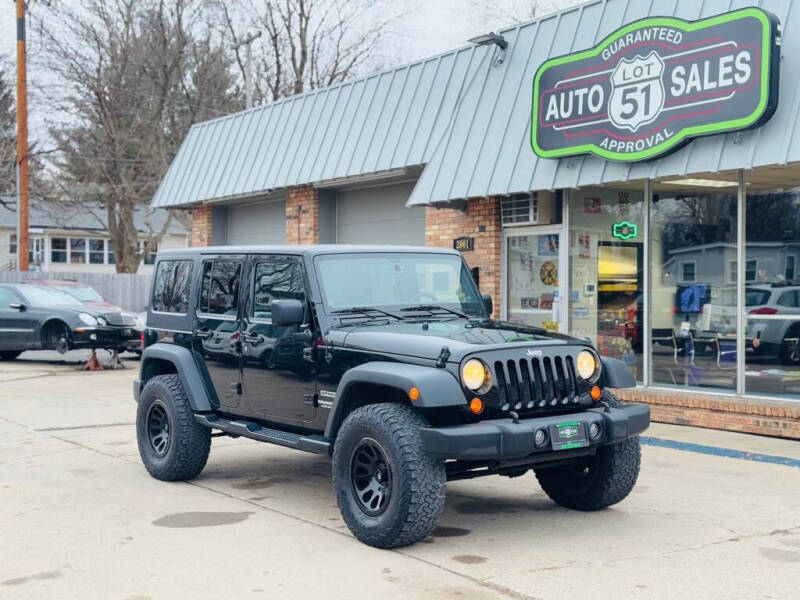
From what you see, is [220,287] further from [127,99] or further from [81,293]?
[127,99]

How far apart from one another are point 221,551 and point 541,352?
90.6 inches

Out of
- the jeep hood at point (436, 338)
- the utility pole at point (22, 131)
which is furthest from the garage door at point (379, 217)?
the utility pole at point (22, 131)

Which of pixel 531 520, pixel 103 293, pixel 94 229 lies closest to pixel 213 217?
pixel 103 293

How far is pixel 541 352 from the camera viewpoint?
6168 millimetres


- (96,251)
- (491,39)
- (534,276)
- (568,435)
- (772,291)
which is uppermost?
(491,39)

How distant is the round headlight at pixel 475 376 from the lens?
579 centimetres

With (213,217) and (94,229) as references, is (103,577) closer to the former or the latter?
(213,217)

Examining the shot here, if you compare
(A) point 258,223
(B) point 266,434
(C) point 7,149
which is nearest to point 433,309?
(B) point 266,434

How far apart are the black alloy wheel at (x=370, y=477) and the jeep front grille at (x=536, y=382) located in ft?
2.71

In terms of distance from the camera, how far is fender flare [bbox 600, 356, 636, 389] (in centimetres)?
651

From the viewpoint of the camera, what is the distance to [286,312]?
6602 millimetres

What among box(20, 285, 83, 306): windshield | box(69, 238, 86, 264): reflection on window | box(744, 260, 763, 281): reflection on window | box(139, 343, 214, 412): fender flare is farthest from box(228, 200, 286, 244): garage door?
box(69, 238, 86, 264): reflection on window

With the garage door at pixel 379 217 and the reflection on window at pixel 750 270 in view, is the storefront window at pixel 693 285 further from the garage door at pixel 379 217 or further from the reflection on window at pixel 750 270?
the garage door at pixel 379 217

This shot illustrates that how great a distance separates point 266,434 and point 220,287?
1.39 metres
